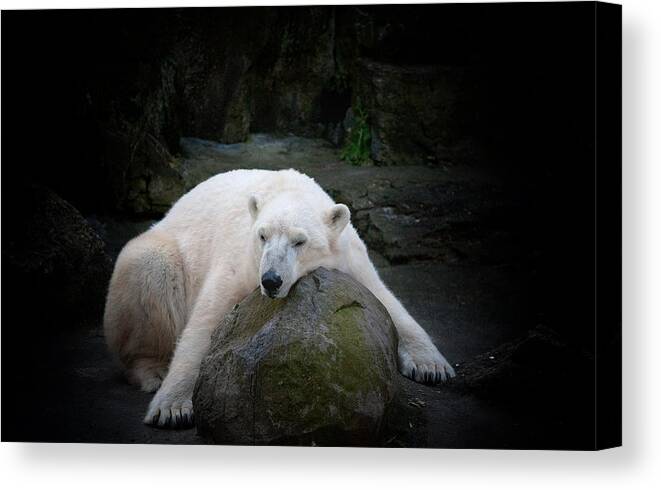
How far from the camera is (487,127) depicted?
5.28 meters

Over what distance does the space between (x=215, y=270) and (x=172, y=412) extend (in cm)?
91

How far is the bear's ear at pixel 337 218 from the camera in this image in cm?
487

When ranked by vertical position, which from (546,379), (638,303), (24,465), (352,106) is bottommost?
(24,465)

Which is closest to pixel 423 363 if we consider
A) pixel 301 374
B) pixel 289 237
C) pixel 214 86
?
pixel 301 374

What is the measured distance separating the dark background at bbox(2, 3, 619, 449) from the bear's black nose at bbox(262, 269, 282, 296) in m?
1.18

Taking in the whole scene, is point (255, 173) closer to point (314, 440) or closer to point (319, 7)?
point (319, 7)

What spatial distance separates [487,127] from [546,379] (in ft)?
5.03

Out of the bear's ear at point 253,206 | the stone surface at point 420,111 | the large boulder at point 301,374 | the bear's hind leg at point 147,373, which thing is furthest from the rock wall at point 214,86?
the large boulder at point 301,374

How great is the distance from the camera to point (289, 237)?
15.5 feet

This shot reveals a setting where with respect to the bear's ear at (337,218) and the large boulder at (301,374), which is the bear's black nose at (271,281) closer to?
the large boulder at (301,374)

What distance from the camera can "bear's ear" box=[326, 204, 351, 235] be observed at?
16.0ft

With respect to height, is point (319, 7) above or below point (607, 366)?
above

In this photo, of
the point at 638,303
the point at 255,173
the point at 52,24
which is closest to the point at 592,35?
the point at 638,303

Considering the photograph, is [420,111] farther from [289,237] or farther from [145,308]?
[145,308]
